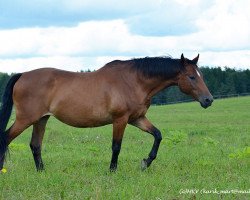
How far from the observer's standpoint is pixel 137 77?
380 inches

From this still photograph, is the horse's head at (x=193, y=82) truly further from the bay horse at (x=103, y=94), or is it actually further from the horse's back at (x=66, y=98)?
the horse's back at (x=66, y=98)

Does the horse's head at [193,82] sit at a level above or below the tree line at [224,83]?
below

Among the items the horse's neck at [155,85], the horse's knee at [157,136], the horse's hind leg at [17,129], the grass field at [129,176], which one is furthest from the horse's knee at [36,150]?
the horse's neck at [155,85]

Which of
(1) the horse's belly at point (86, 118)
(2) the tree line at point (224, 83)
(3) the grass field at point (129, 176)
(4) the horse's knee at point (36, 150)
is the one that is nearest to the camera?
(3) the grass field at point (129, 176)

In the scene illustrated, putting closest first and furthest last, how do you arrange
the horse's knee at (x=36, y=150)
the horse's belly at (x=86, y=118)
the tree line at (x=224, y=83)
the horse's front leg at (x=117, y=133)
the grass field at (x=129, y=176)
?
the grass field at (x=129, y=176) < the horse's front leg at (x=117, y=133) < the horse's belly at (x=86, y=118) < the horse's knee at (x=36, y=150) < the tree line at (x=224, y=83)

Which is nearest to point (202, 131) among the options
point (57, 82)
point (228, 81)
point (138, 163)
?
point (138, 163)

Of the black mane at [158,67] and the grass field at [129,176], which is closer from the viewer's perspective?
the grass field at [129,176]

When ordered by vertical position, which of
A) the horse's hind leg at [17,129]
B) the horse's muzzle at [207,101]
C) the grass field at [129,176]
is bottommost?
the grass field at [129,176]

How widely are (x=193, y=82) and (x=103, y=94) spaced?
6.19ft

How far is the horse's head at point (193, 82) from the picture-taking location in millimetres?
9440

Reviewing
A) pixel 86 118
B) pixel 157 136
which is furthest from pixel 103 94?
pixel 157 136

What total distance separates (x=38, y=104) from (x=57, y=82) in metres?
0.62

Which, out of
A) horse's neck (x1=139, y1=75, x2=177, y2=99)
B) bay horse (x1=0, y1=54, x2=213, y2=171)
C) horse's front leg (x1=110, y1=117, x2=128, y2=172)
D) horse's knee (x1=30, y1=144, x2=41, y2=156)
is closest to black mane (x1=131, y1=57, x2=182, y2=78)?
bay horse (x1=0, y1=54, x2=213, y2=171)

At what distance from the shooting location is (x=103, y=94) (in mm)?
9398
